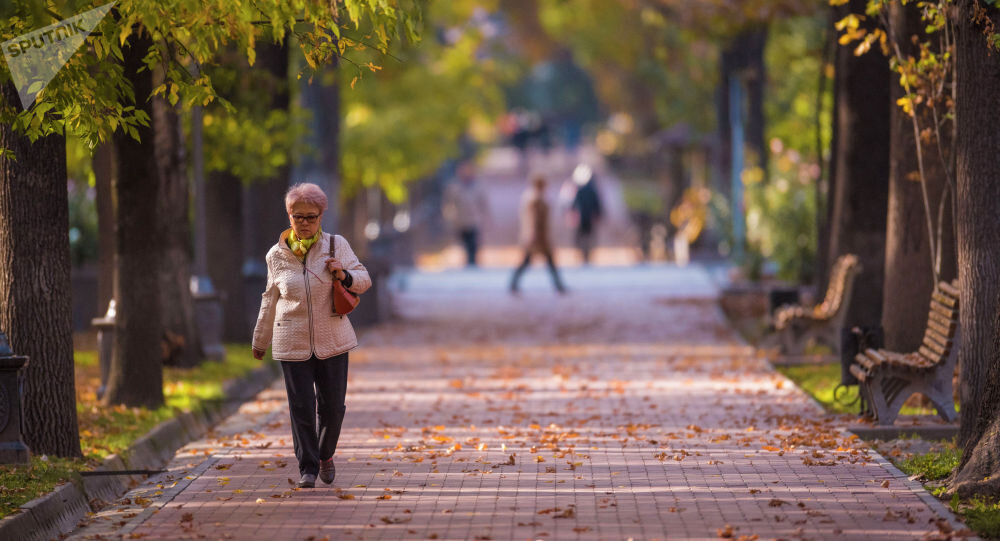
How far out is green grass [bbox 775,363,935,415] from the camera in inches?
454

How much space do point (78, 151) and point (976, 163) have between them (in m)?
9.83

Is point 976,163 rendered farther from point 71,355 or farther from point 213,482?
point 71,355

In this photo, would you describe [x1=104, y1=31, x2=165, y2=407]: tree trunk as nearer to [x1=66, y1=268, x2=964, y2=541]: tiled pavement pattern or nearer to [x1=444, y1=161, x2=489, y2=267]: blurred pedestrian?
[x1=66, y1=268, x2=964, y2=541]: tiled pavement pattern

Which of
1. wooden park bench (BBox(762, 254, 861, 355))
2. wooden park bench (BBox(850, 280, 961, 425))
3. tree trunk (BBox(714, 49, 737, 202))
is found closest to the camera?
wooden park bench (BBox(850, 280, 961, 425))

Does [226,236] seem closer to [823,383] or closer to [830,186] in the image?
[830,186]

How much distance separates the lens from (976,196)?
29.8 ft

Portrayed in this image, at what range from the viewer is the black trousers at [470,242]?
114ft

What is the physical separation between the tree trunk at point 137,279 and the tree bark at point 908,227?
5732 mm

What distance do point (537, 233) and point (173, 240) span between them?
472 inches

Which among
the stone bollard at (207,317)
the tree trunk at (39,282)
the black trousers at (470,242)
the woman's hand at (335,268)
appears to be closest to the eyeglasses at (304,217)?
the woman's hand at (335,268)

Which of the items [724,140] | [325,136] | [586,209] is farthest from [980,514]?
[586,209]

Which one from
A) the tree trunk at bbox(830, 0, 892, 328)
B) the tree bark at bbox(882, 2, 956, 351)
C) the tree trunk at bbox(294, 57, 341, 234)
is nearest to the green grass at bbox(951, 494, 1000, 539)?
the tree bark at bbox(882, 2, 956, 351)

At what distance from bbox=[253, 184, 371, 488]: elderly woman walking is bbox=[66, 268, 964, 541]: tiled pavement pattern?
0.48 meters

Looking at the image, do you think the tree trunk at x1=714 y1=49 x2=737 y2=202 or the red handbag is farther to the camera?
the tree trunk at x1=714 y1=49 x2=737 y2=202
